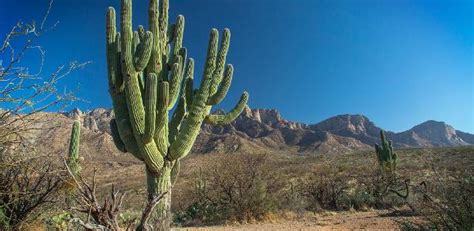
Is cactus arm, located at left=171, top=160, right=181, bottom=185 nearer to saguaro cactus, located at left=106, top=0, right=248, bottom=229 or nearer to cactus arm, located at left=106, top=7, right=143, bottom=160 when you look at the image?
saguaro cactus, located at left=106, top=0, right=248, bottom=229

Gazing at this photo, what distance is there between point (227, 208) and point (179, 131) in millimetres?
4764

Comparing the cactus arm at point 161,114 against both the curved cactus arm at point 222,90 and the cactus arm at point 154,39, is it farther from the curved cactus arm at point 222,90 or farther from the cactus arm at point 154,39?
the curved cactus arm at point 222,90

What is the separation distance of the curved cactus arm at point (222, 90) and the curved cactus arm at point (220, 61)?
0.12 metres

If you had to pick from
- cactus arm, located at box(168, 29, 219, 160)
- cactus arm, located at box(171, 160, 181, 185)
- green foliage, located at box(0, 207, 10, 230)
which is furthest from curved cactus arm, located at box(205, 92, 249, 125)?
green foliage, located at box(0, 207, 10, 230)

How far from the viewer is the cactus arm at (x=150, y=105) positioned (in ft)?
28.2

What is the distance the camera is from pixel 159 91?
8836 millimetres

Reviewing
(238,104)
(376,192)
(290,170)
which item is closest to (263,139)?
(290,170)

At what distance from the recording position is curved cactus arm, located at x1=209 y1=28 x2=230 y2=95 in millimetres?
10078

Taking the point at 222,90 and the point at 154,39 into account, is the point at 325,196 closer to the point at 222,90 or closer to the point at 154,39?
the point at 222,90

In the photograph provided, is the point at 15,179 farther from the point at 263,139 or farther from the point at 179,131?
the point at 263,139

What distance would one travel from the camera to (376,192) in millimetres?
17375

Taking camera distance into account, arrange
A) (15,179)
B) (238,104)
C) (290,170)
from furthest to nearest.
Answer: (290,170) → (238,104) → (15,179)

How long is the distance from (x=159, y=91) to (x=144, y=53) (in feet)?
2.57

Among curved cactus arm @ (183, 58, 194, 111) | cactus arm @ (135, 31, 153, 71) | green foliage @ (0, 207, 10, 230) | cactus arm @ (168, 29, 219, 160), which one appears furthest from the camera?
curved cactus arm @ (183, 58, 194, 111)
